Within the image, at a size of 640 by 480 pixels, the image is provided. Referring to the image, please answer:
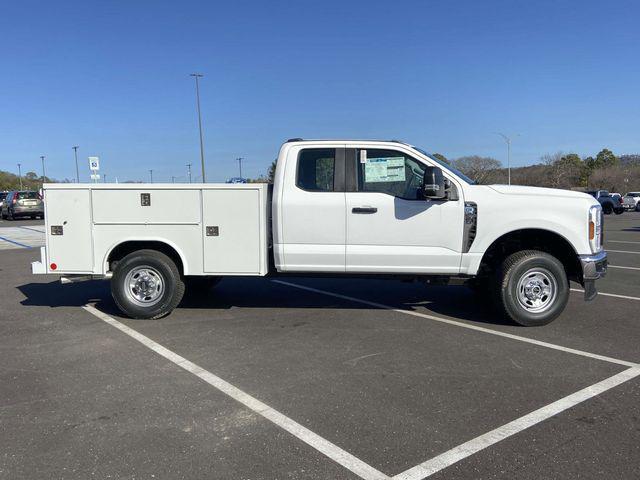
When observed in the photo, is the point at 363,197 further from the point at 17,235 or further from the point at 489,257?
the point at 17,235

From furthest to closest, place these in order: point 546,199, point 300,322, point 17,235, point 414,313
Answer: point 17,235 → point 414,313 → point 300,322 → point 546,199

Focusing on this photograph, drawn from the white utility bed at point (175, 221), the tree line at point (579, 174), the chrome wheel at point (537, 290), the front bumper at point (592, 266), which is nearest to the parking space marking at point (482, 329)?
the chrome wheel at point (537, 290)

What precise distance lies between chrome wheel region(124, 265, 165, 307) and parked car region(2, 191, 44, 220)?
86.5ft

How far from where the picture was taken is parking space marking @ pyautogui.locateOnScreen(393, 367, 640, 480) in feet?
10.3

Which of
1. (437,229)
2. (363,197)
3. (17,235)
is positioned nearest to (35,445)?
(363,197)

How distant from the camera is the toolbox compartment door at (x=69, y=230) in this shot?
648 centimetres

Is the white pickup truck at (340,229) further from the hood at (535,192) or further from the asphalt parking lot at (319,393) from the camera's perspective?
the asphalt parking lot at (319,393)

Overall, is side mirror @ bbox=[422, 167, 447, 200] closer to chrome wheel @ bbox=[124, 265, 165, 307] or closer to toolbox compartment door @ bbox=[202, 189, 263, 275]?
toolbox compartment door @ bbox=[202, 189, 263, 275]

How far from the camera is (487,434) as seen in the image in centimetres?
355

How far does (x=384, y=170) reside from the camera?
627 centimetres

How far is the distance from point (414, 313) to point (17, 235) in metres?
17.8

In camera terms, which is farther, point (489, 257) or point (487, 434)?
point (489, 257)

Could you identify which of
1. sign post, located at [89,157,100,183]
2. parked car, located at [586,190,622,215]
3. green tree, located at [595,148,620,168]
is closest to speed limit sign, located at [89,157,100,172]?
sign post, located at [89,157,100,183]

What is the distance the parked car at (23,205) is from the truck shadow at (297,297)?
23.1 metres
